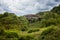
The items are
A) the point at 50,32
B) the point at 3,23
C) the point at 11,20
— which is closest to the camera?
the point at 50,32

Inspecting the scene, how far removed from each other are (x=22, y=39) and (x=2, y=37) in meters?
3.33

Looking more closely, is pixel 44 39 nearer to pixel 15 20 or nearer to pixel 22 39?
pixel 22 39

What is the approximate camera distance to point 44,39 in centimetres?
3119

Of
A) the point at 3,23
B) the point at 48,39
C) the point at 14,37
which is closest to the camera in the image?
the point at 48,39

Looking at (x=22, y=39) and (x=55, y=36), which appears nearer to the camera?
(x=55, y=36)

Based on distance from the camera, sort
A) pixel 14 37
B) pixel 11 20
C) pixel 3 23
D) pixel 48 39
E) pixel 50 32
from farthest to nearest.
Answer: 1. pixel 11 20
2. pixel 3 23
3. pixel 14 37
4. pixel 50 32
5. pixel 48 39

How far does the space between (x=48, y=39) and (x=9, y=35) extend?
7664 millimetres

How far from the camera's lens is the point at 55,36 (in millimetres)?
30266

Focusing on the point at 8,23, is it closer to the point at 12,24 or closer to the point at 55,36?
the point at 12,24

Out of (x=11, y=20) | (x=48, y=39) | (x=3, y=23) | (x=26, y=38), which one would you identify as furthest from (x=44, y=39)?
(x=11, y=20)

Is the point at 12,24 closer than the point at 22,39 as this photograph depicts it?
No

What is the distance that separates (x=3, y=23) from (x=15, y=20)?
868cm

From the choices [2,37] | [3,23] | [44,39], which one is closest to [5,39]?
[2,37]

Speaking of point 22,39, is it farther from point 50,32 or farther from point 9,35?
point 50,32
